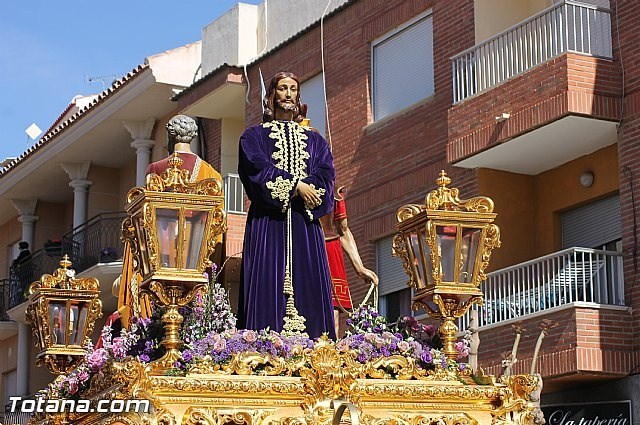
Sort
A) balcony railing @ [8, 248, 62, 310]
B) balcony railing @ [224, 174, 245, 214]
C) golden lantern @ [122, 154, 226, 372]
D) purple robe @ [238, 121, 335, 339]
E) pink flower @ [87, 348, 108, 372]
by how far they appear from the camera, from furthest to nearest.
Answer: balcony railing @ [8, 248, 62, 310] → balcony railing @ [224, 174, 245, 214] → purple robe @ [238, 121, 335, 339] → pink flower @ [87, 348, 108, 372] → golden lantern @ [122, 154, 226, 372]

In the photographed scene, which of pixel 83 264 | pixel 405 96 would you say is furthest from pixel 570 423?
pixel 83 264

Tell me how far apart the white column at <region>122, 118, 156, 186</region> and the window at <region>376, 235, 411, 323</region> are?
8728mm

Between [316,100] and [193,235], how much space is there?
599 inches

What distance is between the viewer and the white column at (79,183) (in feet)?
100

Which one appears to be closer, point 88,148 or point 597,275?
point 597,275

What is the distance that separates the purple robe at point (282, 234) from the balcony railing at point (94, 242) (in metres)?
19.1

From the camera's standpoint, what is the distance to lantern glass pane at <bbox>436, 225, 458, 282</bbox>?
804 cm

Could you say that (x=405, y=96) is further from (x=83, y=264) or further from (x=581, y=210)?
(x=83, y=264)

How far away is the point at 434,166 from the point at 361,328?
1159 centimetres

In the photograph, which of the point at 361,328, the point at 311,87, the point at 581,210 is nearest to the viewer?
the point at 361,328

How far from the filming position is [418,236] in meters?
8.10

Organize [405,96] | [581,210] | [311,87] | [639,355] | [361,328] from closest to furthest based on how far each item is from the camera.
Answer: [361,328]
[639,355]
[581,210]
[405,96]
[311,87]

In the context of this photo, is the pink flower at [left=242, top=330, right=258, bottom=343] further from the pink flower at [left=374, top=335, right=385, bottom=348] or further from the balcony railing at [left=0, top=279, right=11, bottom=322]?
the balcony railing at [left=0, top=279, right=11, bottom=322]

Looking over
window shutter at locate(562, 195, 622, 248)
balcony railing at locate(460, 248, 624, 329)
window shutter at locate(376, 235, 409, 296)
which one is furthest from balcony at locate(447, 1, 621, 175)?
window shutter at locate(376, 235, 409, 296)
